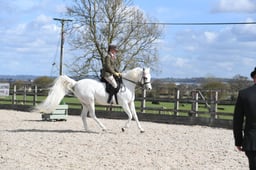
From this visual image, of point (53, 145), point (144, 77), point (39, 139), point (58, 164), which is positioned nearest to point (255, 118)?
point (58, 164)

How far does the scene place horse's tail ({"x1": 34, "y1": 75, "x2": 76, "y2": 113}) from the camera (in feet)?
50.0

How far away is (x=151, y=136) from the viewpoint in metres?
13.8

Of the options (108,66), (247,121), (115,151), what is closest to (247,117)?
(247,121)

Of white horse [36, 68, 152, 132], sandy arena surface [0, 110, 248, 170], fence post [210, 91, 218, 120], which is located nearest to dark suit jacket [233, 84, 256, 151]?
sandy arena surface [0, 110, 248, 170]

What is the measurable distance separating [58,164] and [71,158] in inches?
25.5

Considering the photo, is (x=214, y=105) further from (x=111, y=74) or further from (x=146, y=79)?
(x=111, y=74)

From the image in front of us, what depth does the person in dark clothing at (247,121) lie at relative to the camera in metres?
Result: 5.92

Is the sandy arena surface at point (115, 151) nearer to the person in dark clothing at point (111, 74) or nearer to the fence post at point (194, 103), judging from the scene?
the person in dark clothing at point (111, 74)

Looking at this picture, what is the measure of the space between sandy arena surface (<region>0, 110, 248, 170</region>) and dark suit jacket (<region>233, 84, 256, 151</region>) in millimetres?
3252

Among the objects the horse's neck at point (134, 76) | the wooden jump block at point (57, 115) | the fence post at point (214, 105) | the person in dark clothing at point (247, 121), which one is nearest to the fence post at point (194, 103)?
the fence post at point (214, 105)

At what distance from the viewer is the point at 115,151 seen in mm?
10898

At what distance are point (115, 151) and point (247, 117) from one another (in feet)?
17.3

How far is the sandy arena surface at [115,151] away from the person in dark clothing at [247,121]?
323 cm

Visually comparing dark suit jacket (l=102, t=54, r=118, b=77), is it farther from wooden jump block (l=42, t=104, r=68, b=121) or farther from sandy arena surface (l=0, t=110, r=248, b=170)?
wooden jump block (l=42, t=104, r=68, b=121)
